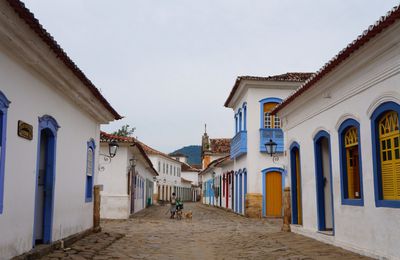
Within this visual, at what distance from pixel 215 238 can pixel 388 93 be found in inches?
272

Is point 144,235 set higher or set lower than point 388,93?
lower

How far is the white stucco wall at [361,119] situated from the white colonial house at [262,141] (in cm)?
974

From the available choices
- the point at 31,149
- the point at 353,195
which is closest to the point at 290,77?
the point at 353,195

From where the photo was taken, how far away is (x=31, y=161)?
7.94 metres

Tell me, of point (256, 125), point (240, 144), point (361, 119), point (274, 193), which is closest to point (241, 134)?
point (240, 144)

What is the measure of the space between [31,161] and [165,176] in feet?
152

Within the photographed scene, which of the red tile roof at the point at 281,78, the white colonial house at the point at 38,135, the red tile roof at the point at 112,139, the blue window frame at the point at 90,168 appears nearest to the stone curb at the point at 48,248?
the white colonial house at the point at 38,135

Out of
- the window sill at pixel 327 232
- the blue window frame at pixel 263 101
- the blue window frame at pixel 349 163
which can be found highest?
the blue window frame at pixel 263 101

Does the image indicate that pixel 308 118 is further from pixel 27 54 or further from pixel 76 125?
pixel 27 54

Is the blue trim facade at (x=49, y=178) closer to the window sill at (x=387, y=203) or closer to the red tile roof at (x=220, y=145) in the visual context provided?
the window sill at (x=387, y=203)

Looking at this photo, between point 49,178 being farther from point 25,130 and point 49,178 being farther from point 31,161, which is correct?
point 25,130

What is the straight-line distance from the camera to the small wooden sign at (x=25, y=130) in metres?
7.36

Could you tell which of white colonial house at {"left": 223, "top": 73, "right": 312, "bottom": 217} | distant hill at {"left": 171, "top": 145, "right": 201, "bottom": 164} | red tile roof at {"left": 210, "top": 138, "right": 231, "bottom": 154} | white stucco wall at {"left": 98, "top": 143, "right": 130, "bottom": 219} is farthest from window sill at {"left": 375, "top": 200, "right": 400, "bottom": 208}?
distant hill at {"left": 171, "top": 145, "right": 201, "bottom": 164}

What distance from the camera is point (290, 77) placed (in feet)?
73.3
